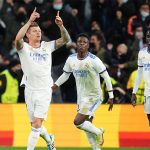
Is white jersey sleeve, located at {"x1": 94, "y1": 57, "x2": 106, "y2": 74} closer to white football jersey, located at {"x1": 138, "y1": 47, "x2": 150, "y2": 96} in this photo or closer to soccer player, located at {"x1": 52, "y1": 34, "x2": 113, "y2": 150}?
soccer player, located at {"x1": 52, "y1": 34, "x2": 113, "y2": 150}

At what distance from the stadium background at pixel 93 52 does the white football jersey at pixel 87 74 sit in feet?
7.28

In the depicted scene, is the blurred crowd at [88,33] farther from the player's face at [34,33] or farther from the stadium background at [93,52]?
the player's face at [34,33]

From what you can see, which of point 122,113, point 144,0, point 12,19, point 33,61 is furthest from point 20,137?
point 144,0

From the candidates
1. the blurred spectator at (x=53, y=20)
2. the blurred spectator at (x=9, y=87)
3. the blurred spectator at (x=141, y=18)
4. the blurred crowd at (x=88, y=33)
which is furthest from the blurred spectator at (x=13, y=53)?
the blurred spectator at (x=141, y=18)

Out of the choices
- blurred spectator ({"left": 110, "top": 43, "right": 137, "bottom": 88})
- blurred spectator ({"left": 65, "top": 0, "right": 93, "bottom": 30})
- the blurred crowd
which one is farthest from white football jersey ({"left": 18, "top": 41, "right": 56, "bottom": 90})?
blurred spectator ({"left": 65, "top": 0, "right": 93, "bottom": 30})

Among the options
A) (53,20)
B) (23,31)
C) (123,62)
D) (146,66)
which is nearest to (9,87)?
(53,20)

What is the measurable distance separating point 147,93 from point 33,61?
256cm

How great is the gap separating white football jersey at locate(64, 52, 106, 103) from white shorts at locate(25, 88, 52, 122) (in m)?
1.03

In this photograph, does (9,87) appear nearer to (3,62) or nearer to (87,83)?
(3,62)

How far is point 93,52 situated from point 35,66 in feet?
18.3

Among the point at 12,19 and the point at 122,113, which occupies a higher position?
the point at 12,19

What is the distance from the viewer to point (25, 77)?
15586mm

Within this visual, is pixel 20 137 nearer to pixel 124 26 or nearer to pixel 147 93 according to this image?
pixel 147 93

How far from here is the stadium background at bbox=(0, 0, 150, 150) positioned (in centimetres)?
1848
